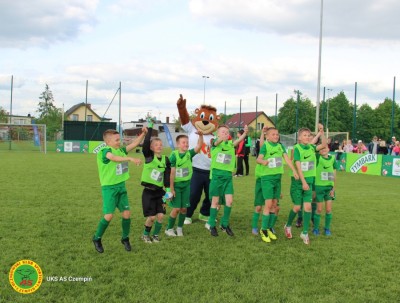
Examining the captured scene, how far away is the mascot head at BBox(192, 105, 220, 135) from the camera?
7495mm

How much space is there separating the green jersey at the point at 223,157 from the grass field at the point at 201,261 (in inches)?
46.6

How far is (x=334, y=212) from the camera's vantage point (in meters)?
9.02

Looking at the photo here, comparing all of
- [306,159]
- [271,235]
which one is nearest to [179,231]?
[271,235]

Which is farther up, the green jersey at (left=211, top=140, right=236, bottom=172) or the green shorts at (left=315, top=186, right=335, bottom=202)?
the green jersey at (left=211, top=140, right=236, bottom=172)

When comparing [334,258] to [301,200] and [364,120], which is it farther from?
[364,120]

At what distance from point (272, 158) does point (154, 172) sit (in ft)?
6.51

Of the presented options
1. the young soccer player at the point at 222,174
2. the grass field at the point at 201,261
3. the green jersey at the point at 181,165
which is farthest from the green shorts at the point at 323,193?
the green jersey at the point at 181,165

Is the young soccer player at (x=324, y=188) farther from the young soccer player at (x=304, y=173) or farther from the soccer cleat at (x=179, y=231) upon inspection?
the soccer cleat at (x=179, y=231)

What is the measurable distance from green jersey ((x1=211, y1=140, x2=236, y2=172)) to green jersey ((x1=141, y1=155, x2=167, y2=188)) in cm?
103

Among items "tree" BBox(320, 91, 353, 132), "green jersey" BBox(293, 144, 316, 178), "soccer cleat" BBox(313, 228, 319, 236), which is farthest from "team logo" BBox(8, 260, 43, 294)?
"tree" BBox(320, 91, 353, 132)

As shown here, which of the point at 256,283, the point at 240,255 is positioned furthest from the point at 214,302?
the point at 240,255

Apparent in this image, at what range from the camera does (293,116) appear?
59.8 metres

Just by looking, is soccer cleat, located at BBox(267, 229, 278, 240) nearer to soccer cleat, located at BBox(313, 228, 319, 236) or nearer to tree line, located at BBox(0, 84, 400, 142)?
soccer cleat, located at BBox(313, 228, 319, 236)

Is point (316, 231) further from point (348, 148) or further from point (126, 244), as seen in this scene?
point (348, 148)
